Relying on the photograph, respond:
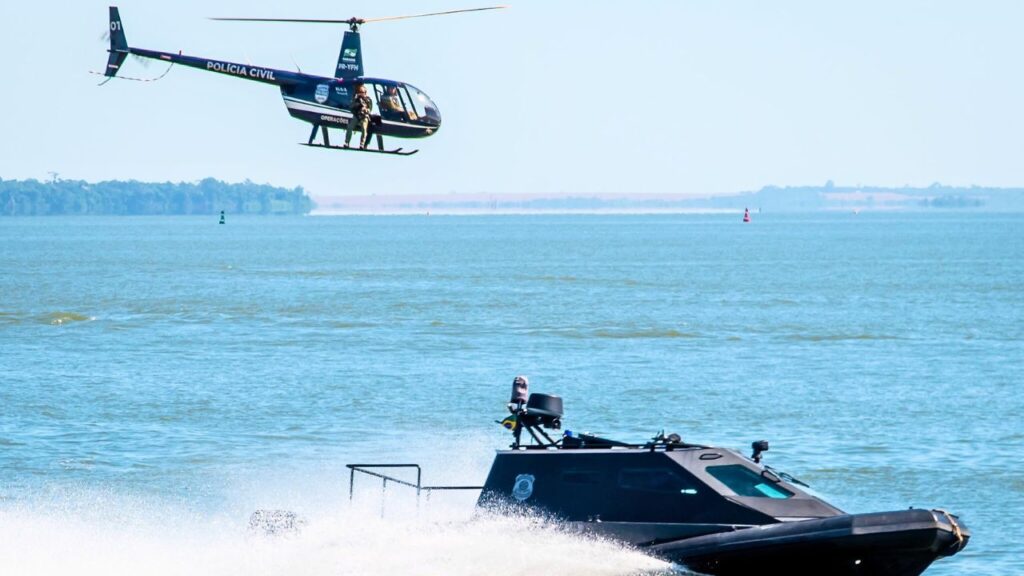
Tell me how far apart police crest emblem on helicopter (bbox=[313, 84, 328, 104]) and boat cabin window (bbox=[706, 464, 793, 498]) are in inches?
579

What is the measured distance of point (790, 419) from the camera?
110 feet

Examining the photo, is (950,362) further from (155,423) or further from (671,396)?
(155,423)

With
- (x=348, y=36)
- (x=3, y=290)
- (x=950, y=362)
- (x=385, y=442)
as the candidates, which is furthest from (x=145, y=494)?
(x=3, y=290)

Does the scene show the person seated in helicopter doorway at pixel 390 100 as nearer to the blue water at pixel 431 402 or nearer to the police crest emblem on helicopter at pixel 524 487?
the blue water at pixel 431 402

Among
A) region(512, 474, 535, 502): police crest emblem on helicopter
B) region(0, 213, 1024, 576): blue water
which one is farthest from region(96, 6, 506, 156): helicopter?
region(512, 474, 535, 502): police crest emblem on helicopter

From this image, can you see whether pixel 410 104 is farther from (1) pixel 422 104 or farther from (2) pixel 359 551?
(2) pixel 359 551

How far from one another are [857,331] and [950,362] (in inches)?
434

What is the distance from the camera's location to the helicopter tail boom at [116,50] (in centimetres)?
3278

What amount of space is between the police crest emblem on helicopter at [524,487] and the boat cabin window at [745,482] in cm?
220

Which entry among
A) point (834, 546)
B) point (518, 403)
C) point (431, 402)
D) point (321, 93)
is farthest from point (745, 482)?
point (431, 402)

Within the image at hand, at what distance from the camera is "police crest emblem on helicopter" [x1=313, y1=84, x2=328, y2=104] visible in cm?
2988

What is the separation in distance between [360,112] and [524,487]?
1289 centimetres

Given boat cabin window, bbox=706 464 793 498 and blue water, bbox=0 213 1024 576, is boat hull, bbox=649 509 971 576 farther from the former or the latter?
blue water, bbox=0 213 1024 576

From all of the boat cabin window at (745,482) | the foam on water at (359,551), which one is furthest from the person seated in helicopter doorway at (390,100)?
the boat cabin window at (745,482)
